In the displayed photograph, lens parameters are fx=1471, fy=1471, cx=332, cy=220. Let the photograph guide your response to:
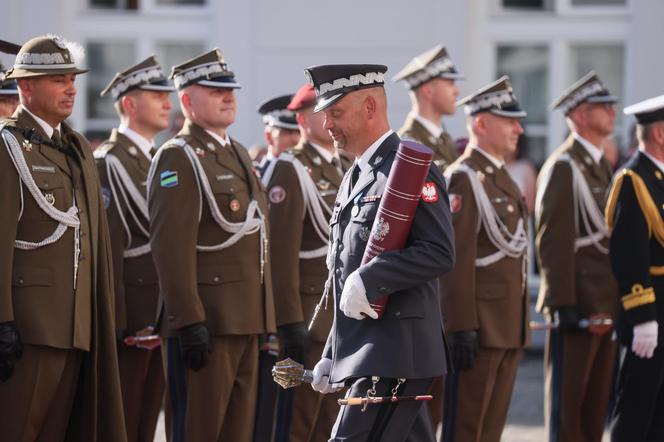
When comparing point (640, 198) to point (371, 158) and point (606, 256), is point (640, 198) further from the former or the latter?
point (371, 158)

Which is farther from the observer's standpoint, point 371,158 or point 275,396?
point 275,396

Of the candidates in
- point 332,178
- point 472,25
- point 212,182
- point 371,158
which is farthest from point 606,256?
point 472,25

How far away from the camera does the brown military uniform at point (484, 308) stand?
745 cm

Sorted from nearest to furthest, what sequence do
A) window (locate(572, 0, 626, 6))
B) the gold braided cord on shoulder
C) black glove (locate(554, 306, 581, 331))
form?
the gold braided cord on shoulder
black glove (locate(554, 306, 581, 331))
window (locate(572, 0, 626, 6))

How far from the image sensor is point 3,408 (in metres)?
5.87

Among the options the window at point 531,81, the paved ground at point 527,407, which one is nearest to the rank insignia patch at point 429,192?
the paved ground at point 527,407

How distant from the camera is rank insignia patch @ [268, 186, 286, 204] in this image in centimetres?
752

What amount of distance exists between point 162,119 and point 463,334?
2028 millimetres

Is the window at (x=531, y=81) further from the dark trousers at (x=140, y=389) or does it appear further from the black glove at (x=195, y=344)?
the black glove at (x=195, y=344)

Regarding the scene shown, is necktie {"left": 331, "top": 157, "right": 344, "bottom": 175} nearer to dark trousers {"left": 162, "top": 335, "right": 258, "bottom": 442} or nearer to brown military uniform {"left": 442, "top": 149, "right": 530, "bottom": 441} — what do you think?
brown military uniform {"left": 442, "top": 149, "right": 530, "bottom": 441}

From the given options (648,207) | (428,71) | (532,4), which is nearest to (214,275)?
(648,207)

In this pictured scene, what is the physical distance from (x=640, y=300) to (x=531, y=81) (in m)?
6.35

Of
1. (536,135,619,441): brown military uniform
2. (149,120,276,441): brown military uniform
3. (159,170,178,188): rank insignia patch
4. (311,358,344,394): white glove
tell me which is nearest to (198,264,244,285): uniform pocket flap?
(149,120,276,441): brown military uniform

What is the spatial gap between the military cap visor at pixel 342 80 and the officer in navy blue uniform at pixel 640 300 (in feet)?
7.11
